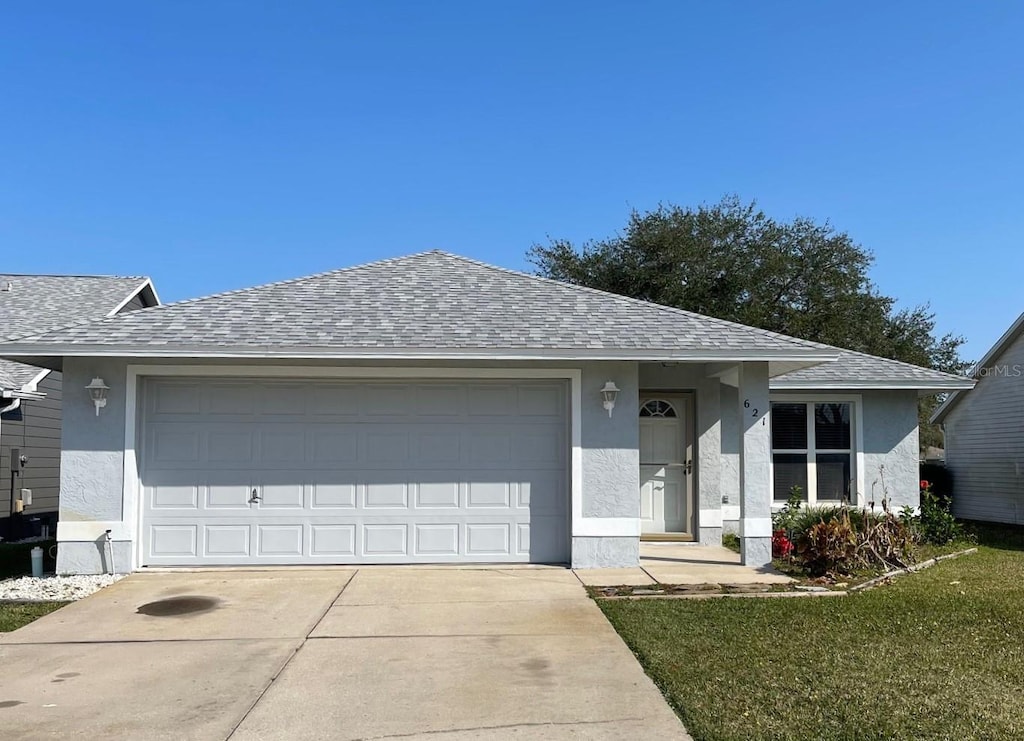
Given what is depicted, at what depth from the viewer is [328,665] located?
6699mm

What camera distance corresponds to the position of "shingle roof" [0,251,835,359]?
10336mm

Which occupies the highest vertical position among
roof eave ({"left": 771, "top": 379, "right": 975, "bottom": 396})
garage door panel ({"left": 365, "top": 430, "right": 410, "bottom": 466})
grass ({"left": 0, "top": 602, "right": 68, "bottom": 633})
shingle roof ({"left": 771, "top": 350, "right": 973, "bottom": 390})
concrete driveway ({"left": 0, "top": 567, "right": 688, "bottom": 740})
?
shingle roof ({"left": 771, "top": 350, "right": 973, "bottom": 390})

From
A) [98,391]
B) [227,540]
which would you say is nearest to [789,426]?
[227,540]

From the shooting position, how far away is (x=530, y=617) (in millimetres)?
8258

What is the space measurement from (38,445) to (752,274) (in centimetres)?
2283

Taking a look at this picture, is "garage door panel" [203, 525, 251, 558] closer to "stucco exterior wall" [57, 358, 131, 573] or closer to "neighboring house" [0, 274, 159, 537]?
"stucco exterior wall" [57, 358, 131, 573]

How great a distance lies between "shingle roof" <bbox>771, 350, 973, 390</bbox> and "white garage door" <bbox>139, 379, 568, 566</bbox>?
5243mm

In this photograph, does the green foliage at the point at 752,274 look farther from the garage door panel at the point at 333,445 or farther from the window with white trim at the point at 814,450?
the garage door panel at the point at 333,445

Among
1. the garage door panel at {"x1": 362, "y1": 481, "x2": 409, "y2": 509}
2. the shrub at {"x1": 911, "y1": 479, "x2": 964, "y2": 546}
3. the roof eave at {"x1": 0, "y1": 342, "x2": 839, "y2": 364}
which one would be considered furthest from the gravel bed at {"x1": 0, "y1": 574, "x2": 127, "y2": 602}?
the shrub at {"x1": 911, "y1": 479, "x2": 964, "y2": 546}

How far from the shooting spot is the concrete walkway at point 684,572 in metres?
9.98

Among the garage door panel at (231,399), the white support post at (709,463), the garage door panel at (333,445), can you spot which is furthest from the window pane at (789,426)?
the garage door panel at (231,399)

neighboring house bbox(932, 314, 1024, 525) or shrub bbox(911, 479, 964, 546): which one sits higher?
neighboring house bbox(932, 314, 1024, 525)

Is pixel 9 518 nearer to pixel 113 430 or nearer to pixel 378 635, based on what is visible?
pixel 113 430

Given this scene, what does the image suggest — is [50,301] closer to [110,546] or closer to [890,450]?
[110,546]
